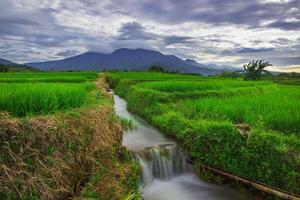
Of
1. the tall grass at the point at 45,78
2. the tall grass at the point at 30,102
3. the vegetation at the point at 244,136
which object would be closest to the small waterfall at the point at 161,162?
the vegetation at the point at 244,136

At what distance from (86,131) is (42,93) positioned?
1.12 meters

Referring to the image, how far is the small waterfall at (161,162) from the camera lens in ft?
20.1

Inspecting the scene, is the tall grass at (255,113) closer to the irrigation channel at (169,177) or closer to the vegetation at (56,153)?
the irrigation channel at (169,177)

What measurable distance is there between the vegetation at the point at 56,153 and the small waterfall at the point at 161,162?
1.64 feet

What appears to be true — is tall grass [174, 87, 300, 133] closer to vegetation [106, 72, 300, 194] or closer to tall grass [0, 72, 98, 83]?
vegetation [106, 72, 300, 194]

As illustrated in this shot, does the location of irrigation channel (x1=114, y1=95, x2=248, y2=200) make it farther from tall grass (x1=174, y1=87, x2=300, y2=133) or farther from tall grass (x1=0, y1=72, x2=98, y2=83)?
tall grass (x1=0, y1=72, x2=98, y2=83)

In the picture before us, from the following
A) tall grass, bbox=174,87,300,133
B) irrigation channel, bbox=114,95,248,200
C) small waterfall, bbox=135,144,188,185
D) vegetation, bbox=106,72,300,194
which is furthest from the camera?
tall grass, bbox=174,87,300,133

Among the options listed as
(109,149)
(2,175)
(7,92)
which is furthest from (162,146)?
(2,175)

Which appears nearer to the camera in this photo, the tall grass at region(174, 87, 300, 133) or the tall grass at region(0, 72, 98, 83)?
the tall grass at region(174, 87, 300, 133)

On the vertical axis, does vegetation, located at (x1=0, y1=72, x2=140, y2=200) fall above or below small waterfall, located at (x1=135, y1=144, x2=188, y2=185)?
above

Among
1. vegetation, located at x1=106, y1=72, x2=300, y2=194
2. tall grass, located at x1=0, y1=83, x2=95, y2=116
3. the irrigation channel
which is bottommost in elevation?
the irrigation channel

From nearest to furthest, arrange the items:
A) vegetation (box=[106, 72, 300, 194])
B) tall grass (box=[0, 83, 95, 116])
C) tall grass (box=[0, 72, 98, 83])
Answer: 1. tall grass (box=[0, 83, 95, 116])
2. vegetation (box=[106, 72, 300, 194])
3. tall grass (box=[0, 72, 98, 83])

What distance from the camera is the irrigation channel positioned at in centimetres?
564

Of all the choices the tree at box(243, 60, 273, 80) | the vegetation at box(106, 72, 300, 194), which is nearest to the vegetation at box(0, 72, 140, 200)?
the vegetation at box(106, 72, 300, 194)
